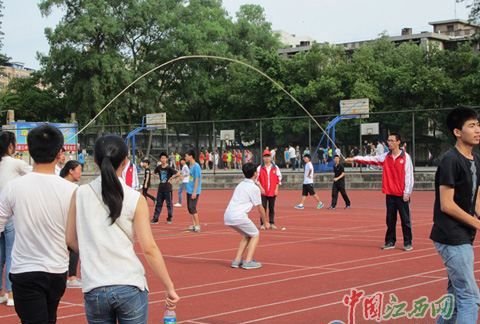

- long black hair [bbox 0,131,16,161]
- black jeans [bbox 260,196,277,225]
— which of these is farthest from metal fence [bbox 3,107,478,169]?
long black hair [bbox 0,131,16,161]

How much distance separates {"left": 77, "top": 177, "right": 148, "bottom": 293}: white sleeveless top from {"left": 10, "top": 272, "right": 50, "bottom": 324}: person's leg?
77cm

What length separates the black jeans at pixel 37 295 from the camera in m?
4.71

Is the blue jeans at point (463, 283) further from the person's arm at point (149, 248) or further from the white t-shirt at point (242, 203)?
the white t-shirt at point (242, 203)

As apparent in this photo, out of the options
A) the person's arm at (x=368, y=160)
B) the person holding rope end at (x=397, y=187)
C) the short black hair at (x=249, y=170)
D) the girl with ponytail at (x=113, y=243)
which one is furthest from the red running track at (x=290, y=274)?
the girl with ponytail at (x=113, y=243)

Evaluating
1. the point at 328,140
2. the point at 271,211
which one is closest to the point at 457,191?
the point at 271,211

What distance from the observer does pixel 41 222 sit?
494 cm

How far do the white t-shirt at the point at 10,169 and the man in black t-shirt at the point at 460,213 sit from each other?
4.54 metres

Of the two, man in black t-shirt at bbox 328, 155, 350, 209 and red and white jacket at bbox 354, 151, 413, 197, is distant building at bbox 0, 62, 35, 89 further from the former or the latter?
red and white jacket at bbox 354, 151, 413, 197

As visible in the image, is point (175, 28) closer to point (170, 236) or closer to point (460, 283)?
point (170, 236)

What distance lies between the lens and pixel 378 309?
6.98 metres

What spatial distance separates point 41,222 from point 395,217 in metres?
8.82

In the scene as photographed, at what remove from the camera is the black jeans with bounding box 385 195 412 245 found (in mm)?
12625

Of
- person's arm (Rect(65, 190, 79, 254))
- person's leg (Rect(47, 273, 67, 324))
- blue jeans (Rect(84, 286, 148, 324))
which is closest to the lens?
blue jeans (Rect(84, 286, 148, 324))

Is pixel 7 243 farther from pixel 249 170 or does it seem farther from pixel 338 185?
pixel 338 185
